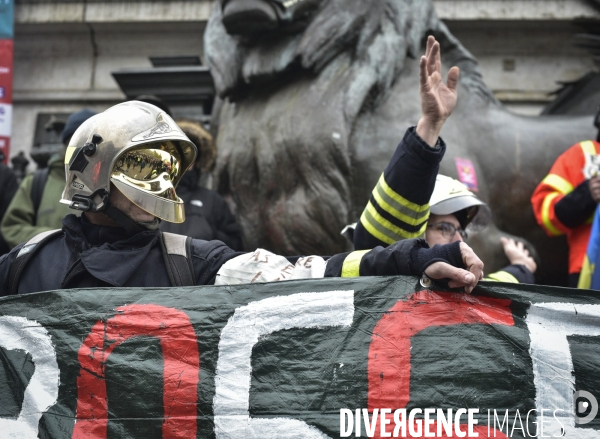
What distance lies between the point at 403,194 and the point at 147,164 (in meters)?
0.82

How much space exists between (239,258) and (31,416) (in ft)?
2.49

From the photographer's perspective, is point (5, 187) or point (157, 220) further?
point (5, 187)

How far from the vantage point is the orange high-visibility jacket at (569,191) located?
5.00m

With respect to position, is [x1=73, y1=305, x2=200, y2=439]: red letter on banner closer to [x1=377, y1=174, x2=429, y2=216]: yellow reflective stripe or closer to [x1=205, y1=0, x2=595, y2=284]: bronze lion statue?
[x1=377, y1=174, x2=429, y2=216]: yellow reflective stripe

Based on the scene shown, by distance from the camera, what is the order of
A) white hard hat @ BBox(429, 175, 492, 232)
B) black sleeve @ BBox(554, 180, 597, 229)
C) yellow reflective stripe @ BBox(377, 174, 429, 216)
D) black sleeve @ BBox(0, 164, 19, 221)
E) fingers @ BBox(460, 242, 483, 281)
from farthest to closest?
black sleeve @ BBox(0, 164, 19, 221) < black sleeve @ BBox(554, 180, 597, 229) < white hard hat @ BBox(429, 175, 492, 232) < yellow reflective stripe @ BBox(377, 174, 429, 216) < fingers @ BBox(460, 242, 483, 281)

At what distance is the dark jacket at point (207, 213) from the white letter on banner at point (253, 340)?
6.06 ft

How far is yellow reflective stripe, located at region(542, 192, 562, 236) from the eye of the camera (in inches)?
199

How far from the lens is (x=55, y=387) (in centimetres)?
287

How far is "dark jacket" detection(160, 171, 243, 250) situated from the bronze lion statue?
308mm

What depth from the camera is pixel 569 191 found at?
509cm

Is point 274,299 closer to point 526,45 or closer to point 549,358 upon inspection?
point 549,358

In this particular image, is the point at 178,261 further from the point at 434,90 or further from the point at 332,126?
the point at 332,126

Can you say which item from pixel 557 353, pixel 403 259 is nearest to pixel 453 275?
pixel 403 259

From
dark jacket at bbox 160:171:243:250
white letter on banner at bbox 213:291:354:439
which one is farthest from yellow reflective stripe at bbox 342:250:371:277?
dark jacket at bbox 160:171:243:250
